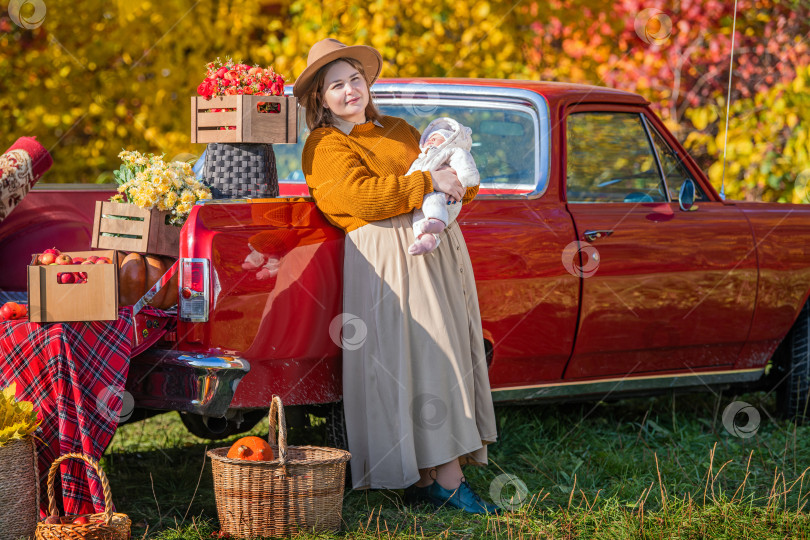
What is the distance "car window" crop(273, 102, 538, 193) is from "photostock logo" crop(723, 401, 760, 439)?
1861 mm

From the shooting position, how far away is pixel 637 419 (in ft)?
19.5

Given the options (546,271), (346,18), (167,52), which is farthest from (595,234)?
(167,52)

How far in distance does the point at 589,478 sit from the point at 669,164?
178cm

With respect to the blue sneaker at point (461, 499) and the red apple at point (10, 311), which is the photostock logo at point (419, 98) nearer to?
the blue sneaker at point (461, 499)

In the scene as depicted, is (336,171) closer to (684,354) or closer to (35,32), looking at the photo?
(684,354)

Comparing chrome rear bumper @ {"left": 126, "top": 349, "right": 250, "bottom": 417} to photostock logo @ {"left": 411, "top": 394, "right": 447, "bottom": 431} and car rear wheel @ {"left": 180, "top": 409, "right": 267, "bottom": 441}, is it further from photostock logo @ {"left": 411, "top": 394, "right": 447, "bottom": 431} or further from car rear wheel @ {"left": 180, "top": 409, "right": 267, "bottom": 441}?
photostock logo @ {"left": 411, "top": 394, "right": 447, "bottom": 431}

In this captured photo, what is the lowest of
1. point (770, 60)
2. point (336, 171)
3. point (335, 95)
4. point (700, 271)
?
point (700, 271)

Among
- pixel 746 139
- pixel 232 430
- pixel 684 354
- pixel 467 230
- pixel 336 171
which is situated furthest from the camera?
pixel 746 139

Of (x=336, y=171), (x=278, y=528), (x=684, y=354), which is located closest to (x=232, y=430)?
(x=278, y=528)

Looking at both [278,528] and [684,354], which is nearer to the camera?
[278,528]

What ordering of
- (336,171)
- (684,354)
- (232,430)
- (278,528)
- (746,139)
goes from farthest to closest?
1. (746,139)
2. (684,354)
3. (232,430)
4. (336,171)
5. (278,528)

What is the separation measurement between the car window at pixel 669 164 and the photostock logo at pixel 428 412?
2.09 metres

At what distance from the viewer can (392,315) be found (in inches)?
157

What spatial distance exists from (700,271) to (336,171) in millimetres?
2181
